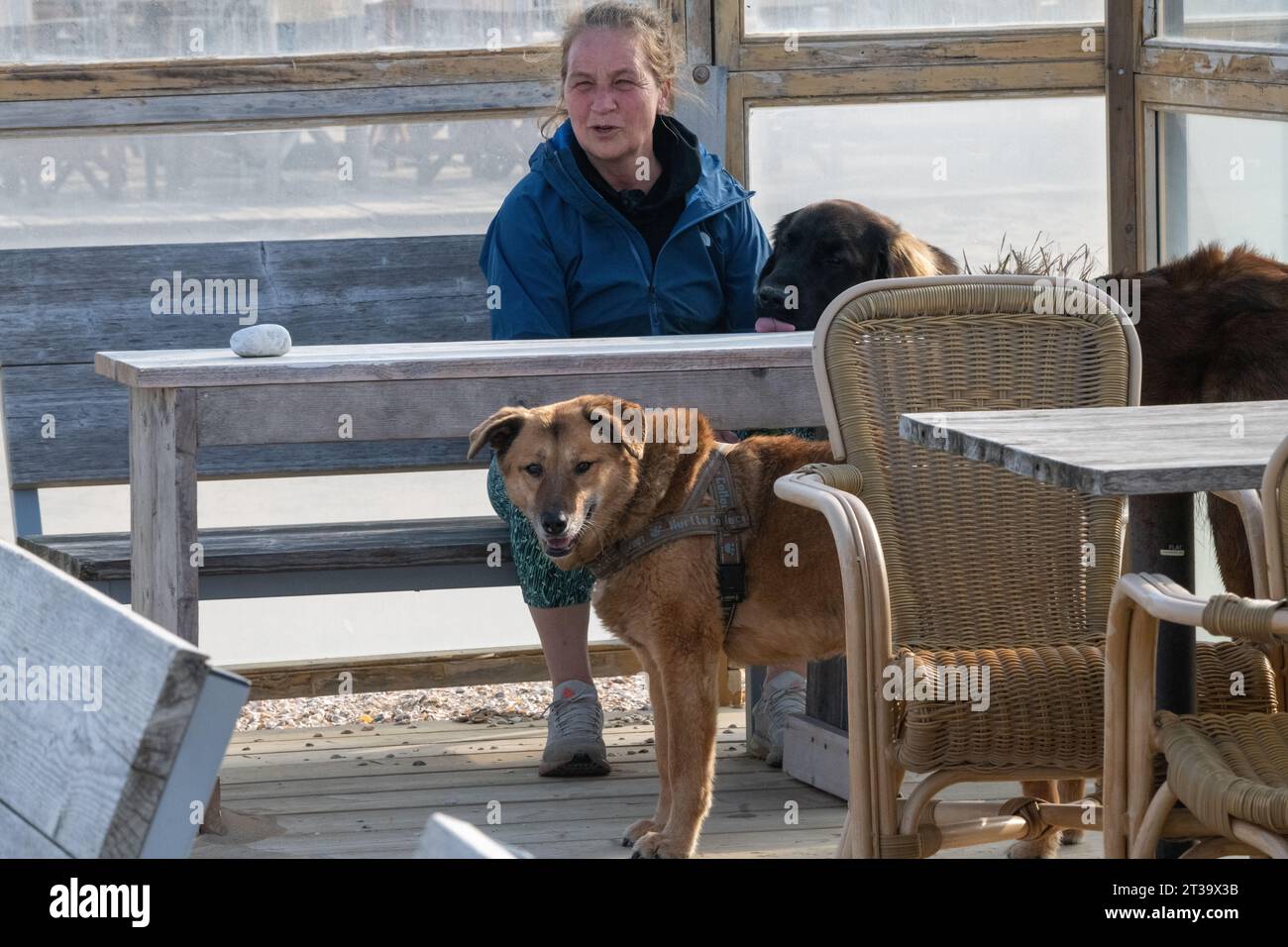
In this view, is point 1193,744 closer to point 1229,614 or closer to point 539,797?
point 1229,614

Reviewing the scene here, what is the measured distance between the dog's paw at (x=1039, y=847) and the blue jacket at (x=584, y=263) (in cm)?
163

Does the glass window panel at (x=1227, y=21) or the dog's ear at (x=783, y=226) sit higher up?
the glass window panel at (x=1227, y=21)

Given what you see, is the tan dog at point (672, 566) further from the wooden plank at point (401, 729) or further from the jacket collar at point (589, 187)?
the wooden plank at point (401, 729)

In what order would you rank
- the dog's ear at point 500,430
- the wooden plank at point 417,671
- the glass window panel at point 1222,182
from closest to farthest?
the dog's ear at point 500,430, the glass window panel at point 1222,182, the wooden plank at point 417,671

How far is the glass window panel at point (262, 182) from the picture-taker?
4.75 m

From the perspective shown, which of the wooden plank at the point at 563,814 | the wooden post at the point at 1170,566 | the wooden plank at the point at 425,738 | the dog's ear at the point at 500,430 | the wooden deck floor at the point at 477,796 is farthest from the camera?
the wooden plank at the point at 425,738

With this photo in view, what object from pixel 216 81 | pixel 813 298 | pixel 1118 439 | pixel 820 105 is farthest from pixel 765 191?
pixel 1118 439

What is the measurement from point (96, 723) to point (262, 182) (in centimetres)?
409

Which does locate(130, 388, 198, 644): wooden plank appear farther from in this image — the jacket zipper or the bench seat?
the jacket zipper

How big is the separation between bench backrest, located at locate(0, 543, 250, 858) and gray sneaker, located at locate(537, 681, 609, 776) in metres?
2.95

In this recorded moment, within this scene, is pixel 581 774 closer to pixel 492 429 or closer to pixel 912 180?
pixel 492 429

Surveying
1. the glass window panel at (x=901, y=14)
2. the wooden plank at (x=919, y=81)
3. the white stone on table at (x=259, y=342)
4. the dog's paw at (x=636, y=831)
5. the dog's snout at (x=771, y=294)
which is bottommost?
the dog's paw at (x=636, y=831)

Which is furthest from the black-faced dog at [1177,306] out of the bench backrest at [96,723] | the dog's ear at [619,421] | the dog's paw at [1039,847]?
the bench backrest at [96,723]
